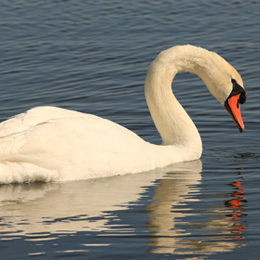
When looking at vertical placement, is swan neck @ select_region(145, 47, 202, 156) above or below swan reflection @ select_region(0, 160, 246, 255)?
above

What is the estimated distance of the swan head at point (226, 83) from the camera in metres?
9.52

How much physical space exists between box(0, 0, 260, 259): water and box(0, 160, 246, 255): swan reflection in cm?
1

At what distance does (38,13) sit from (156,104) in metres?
11.4

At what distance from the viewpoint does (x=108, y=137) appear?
8406 mm

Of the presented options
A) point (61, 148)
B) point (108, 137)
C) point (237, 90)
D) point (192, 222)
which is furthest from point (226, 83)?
point (192, 222)

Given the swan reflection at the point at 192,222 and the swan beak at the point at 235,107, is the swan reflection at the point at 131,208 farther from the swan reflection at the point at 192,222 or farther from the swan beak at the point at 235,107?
the swan beak at the point at 235,107

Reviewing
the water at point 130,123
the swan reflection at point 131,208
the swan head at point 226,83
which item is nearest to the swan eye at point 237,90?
the swan head at point 226,83

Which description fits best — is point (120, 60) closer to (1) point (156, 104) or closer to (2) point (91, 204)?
(1) point (156, 104)

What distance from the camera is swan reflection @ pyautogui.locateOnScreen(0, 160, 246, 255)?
6387mm

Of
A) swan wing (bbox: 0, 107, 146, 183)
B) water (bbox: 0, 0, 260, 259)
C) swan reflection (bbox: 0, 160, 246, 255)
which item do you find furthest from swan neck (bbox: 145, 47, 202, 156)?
swan wing (bbox: 0, 107, 146, 183)

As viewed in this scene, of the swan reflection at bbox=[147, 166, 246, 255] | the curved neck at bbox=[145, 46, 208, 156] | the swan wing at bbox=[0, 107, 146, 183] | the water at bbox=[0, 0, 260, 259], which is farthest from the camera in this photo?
the curved neck at bbox=[145, 46, 208, 156]

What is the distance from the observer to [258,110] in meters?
11.4

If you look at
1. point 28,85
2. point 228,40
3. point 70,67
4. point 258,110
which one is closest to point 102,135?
point 258,110

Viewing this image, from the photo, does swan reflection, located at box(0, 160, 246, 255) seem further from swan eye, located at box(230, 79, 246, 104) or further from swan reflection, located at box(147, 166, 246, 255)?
swan eye, located at box(230, 79, 246, 104)
